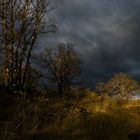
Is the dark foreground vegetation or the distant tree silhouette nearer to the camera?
the dark foreground vegetation

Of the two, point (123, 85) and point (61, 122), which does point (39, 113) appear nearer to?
point (61, 122)

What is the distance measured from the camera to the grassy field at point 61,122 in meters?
10.2

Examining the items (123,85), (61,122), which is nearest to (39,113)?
(61,122)

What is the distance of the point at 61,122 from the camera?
11.8 metres

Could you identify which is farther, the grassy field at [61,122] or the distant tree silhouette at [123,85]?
the distant tree silhouette at [123,85]

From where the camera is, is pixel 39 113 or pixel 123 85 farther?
pixel 123 85

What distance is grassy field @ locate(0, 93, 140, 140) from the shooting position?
33.4 ft

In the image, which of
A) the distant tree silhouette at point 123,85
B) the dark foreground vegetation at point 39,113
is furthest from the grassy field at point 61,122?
the distant tree silhouette at point 123,85

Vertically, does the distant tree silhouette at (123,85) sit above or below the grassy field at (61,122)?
above

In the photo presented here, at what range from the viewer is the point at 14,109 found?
12.3m

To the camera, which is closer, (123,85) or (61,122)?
→ (61,122)

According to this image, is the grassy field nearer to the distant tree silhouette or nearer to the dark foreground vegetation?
the dark foreground vegetation

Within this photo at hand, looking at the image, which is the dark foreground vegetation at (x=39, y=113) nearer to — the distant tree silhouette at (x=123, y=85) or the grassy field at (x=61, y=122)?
the grassy field at (x=61, y=122)

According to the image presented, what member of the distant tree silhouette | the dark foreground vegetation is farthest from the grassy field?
the distant tree silhouette
